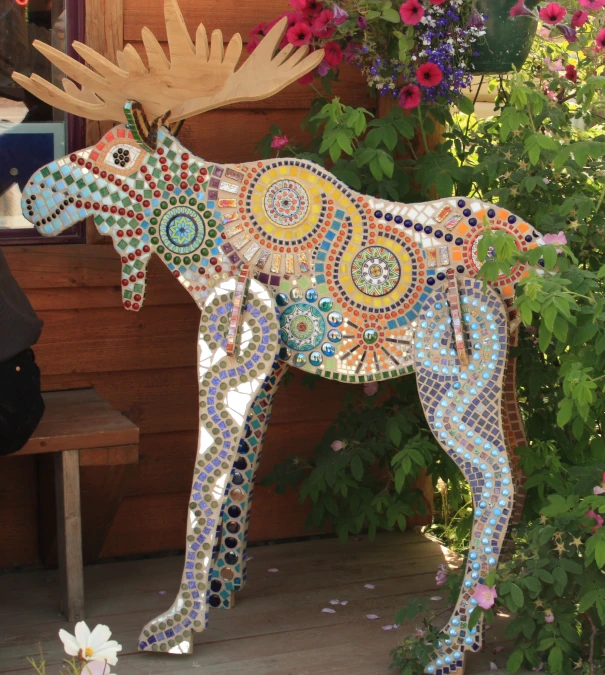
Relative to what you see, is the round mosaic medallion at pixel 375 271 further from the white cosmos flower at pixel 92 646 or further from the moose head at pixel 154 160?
the white cosmos flower at pixel 92 646

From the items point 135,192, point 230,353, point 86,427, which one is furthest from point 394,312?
point 86,427

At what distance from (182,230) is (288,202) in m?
0.31

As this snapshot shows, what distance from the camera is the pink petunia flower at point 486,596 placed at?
8.44ft

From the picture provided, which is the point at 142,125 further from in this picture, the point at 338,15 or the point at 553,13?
the point at 553,13

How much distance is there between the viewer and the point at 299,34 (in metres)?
2.88

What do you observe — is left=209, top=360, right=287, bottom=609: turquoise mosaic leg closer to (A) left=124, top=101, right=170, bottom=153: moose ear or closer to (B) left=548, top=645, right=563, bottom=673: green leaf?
(A) left=124, top=101, right=170, bottom=153: moose ear

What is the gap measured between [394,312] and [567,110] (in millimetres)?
923

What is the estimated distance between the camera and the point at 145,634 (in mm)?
2840

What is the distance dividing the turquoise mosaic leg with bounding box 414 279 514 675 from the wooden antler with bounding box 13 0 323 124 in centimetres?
79

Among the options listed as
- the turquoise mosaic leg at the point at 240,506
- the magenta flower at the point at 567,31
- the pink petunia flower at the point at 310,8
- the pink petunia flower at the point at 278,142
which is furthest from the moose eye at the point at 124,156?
the magenta flower at the point at 567,31

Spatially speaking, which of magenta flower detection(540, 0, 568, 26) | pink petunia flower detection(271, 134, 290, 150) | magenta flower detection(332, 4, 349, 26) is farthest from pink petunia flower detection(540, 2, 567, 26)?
pink petunia flower detection(271, 134, 290, 150)

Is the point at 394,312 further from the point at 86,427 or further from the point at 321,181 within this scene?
the point at 86,427

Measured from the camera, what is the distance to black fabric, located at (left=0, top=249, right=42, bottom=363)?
2797mm

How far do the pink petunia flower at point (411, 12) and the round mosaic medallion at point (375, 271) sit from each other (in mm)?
645
